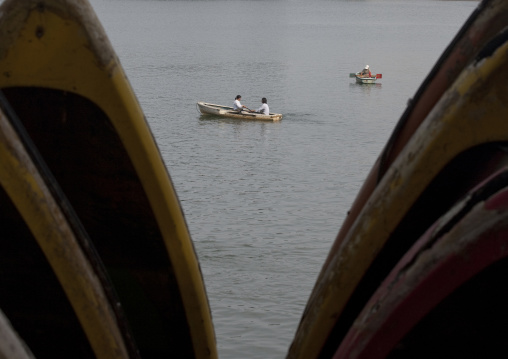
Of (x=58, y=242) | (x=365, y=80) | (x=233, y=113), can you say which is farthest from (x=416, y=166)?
(x=365, y=80)

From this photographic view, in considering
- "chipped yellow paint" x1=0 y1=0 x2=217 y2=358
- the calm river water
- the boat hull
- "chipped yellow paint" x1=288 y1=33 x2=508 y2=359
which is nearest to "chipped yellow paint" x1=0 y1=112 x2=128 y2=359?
"chipped yellow paint" x1=0 y1=0 x2=217 y2=358

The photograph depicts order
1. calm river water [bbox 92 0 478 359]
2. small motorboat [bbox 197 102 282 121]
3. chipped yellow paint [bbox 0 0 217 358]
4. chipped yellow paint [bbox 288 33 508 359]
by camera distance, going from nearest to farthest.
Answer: chipped yellow paint [bbox 288 33 508 359] → chipped yellow paint [bbox 0 0 217 358] → calm river water [bbox 92 0 478 359] → small motorboat [bbox 197 102 282 121]

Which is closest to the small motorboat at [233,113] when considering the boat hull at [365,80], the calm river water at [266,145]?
the calm river water at [266,145]

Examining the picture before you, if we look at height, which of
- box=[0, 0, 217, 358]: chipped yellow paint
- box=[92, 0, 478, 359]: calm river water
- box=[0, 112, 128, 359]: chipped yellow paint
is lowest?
box=[0, 112, 128, 359]: chipped yellow paint

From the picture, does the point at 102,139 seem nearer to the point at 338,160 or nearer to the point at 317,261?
the point at 317,261

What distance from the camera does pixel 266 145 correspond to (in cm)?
3050

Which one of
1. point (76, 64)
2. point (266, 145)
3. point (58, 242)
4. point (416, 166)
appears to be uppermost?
point (266, 145)

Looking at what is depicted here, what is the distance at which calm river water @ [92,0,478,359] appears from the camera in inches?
623

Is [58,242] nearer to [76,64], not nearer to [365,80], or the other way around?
[76,64]

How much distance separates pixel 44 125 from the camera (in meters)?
4.35

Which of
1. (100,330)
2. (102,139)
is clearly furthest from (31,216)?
(102,139)

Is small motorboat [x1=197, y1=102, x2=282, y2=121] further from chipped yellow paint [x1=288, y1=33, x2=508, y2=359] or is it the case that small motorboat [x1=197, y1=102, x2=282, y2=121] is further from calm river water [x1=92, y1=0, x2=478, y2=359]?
chipped yellow paint [x1=288, y1=33, x2=508, y2=359]

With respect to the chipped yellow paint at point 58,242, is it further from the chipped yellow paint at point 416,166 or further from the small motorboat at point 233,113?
the small motorboat at point 233,113

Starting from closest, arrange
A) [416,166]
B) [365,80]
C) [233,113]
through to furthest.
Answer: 1. [416,166]
2. [233,113]
3. [365,80]
